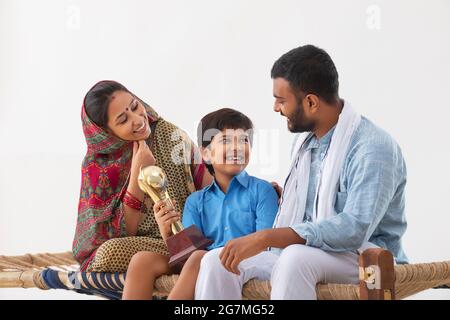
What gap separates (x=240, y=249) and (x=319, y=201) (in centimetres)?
20

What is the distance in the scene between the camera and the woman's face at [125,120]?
1.68 metres

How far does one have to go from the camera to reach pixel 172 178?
1749mm

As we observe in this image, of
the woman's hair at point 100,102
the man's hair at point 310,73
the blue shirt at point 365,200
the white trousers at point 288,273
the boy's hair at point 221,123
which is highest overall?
the man's hair at point 310,73

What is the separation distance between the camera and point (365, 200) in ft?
4.32

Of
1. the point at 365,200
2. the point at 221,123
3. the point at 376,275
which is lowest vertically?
the point at 376,275

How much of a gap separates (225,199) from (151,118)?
301 mm

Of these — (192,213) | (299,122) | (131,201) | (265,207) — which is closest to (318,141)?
(299,122)

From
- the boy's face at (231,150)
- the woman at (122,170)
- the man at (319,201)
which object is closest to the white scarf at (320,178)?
the man at (319,201)

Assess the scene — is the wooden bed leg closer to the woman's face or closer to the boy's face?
the boy's face

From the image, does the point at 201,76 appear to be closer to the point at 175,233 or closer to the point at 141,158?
the point at 141,158

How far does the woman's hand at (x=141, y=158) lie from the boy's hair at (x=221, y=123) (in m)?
0.12

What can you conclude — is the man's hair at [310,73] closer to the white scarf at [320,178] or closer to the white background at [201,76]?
the white scarf at [320,178]

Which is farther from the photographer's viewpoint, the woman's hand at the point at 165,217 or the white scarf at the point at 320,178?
the woman's hand at the point at 165,217
